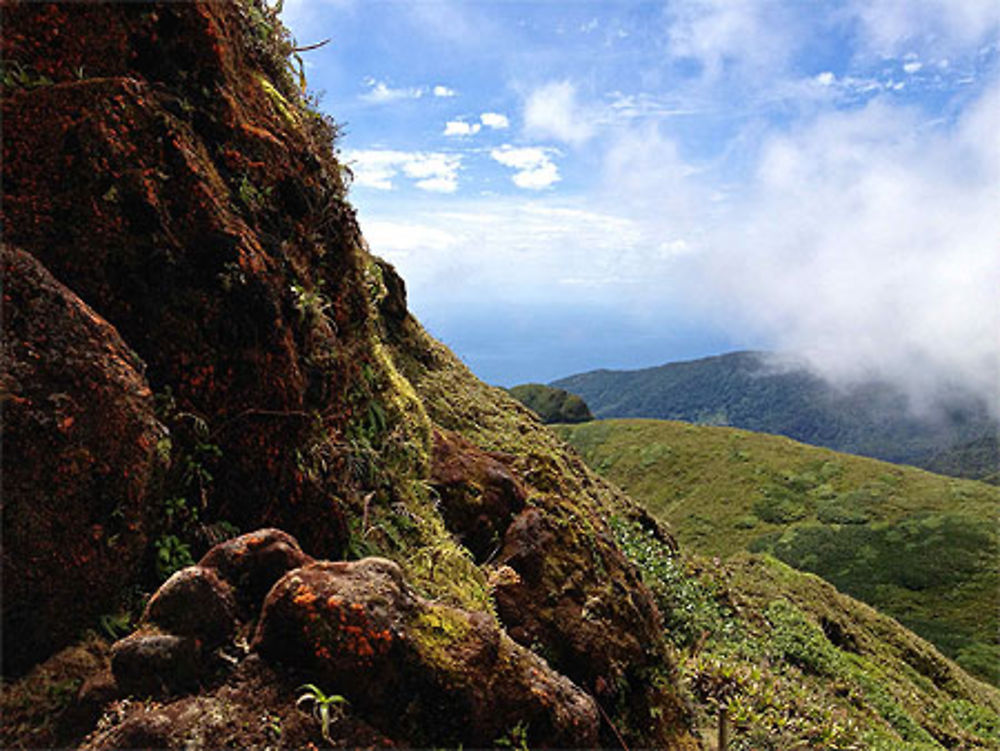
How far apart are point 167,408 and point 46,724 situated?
8.62 feet

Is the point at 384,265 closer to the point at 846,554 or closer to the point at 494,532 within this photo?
the point at 494,532

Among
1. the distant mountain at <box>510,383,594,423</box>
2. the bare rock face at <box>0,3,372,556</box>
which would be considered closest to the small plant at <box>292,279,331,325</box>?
the bare rock face at <box>0,3,372,556</box>

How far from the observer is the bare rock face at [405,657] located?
183 inches

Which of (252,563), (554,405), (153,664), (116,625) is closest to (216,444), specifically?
(252,563)

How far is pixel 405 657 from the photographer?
486 cm

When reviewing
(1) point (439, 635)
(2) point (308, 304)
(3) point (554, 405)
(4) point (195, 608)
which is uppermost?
(2) point (308, 304)

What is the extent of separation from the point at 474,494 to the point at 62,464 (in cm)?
607

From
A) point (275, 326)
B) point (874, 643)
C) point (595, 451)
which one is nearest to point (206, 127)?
point (275, 326)

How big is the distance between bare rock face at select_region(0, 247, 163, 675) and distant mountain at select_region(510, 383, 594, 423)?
12340cm

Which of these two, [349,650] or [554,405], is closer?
[349,650]

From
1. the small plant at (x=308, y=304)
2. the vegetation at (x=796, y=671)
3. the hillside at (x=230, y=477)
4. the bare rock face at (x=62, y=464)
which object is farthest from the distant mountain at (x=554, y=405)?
the bare rock face at (x=62, y=464)

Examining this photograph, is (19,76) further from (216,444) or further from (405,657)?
(405,657)

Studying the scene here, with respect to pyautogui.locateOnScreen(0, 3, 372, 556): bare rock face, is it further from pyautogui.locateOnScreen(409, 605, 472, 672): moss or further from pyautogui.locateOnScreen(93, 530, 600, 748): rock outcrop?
pyautogui.locateOnScreen(409, 605, 472, 672): moss

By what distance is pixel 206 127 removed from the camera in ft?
22.3
